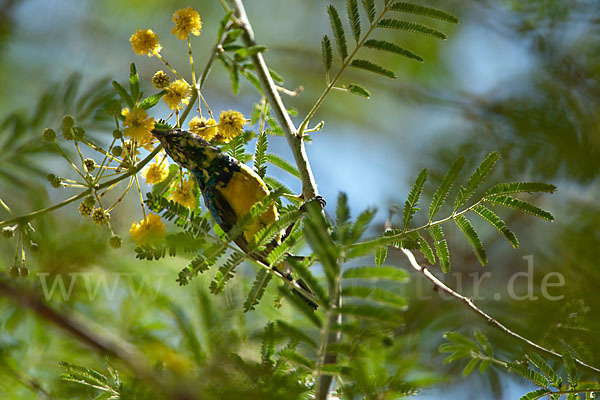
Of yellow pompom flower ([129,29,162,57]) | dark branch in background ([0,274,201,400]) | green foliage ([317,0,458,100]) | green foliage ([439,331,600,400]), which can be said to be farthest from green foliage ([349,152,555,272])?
dark branch in background ([0,274,201,400])

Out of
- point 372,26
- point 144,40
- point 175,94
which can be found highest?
point 372,26

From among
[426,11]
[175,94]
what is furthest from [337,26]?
[175,94]

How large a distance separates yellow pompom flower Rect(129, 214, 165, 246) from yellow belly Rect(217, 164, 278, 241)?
1.87ft

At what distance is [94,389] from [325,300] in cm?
105

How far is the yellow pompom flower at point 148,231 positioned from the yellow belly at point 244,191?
0.57m

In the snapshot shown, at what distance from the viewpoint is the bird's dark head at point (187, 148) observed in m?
2.33

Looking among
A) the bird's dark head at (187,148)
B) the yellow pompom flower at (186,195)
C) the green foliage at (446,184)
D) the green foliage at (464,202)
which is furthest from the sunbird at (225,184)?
the green foliage at (446,184)

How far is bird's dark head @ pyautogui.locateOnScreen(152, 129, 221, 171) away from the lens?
233 centimetres

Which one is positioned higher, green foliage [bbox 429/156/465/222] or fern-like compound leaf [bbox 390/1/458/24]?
fern-like compound leaf [bbox 390/1/458/24]

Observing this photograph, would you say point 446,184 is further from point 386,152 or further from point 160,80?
point 386,152

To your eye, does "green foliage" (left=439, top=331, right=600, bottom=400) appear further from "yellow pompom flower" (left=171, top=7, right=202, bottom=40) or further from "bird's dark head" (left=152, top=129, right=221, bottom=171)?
"yellow pompom flower" (left=171, top=7, right=202, bottom=40)

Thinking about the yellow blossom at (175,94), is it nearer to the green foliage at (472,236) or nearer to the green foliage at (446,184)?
the green foliage at (446,184)

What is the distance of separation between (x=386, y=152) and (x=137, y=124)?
5485mm

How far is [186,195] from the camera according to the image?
2.42 meters
